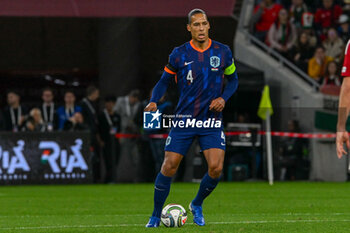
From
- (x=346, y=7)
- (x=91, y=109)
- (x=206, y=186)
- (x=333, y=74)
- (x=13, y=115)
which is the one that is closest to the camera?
(x=206, y=186)

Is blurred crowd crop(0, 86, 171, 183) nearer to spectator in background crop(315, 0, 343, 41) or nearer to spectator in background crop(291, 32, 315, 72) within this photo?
spectator in background crop(291, 32, 315, 72)

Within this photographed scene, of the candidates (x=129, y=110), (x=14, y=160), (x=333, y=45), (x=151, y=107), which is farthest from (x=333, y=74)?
(x=151, y=107)

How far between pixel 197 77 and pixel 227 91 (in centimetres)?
39

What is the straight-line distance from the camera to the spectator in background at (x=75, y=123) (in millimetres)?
20172

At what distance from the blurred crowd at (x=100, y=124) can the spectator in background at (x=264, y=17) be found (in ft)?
19.2

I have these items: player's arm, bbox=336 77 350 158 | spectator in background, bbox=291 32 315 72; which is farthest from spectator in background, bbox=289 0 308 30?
player's arm, bbox=336 77 350 158

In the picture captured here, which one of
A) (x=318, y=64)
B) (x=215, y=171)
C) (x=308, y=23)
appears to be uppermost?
(x=308, y=23)

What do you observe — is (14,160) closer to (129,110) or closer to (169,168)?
(129,110)

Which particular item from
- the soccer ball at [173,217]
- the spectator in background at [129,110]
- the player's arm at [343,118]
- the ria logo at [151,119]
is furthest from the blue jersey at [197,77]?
the spectator in background at [129,110]

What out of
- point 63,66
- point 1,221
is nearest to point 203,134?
point 1,221

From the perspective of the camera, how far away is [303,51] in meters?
24.7

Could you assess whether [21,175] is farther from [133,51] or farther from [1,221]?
[1,221]

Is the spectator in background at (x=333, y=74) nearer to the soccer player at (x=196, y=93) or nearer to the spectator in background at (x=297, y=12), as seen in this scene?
the spectator in background at (x=297, y=12)

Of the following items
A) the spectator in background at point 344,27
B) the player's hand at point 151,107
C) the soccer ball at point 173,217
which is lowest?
the soccer ball at point 173,217
